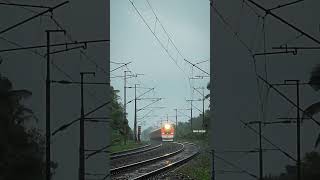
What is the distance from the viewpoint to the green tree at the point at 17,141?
26.8 m

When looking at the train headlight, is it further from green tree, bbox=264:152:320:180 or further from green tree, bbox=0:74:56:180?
green tree, bbox=0:74:56:180

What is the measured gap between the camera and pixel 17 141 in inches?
1121

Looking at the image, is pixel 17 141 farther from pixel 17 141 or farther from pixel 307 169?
pixel 307 169

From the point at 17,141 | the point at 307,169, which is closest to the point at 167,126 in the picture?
the point at 307,169

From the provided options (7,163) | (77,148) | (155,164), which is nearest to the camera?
(7,163)

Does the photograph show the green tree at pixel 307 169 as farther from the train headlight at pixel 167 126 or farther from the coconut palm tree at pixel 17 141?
the train headlight at pixel 167 126

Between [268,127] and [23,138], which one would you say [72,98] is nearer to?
[23,138]

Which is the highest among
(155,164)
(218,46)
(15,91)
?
(218,46)

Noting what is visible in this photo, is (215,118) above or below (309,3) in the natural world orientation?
below

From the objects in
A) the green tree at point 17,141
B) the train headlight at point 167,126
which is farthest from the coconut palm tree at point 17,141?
the train headlight at point 167,126

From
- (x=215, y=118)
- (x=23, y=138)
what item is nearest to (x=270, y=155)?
(x=215, y=118)

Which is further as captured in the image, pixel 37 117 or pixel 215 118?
pixel 215 118

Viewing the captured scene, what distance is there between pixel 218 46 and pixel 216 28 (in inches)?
53.1

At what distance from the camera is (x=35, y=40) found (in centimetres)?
3069
